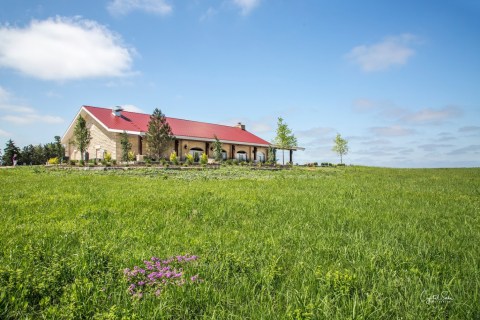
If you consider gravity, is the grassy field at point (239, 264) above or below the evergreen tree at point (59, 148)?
below

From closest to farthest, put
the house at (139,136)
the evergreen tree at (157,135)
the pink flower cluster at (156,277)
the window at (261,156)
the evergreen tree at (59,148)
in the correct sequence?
the pink flower cluster at (156,277) → the evergreen tree at (157,135) → the house at (139,136) → the evergreen tree at (59,148) → the window at (261,156)

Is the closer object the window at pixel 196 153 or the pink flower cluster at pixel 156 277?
the pink flower cluster at pixel 156 277

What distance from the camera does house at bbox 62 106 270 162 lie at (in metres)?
31.7

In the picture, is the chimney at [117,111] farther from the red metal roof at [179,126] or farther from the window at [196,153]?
the window at [196,153]

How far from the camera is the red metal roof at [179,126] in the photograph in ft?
106

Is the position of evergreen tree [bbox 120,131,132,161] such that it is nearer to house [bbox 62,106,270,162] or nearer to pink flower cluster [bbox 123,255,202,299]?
house [bbox 62,106,270,162]

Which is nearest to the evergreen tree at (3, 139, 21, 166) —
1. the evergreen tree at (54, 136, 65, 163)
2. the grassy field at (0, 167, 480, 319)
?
the evergreen tree at (54, 136, 65, 163)

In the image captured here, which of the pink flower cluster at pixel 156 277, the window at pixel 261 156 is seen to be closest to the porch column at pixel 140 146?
the window at pixel 261 156

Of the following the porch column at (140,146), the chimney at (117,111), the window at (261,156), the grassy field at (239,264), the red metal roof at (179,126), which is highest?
the chimney at (117,111)

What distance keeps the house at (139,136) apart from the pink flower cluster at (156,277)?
29284 mm

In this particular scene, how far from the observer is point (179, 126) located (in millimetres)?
39000

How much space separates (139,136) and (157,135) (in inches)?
150

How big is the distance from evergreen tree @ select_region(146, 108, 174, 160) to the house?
135 cm

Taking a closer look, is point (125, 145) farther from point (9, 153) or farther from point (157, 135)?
point (9, 153)
